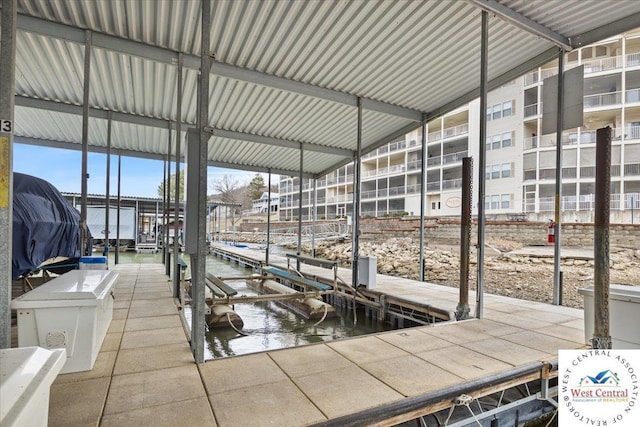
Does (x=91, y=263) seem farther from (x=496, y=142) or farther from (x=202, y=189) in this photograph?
(x=496, y=142)

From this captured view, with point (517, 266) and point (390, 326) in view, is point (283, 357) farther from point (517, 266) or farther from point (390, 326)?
point (517, 266)

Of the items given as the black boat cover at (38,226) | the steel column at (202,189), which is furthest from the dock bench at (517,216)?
the black boat cover at (38,226)

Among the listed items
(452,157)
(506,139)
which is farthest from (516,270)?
(452,157)

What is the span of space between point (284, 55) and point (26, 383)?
5098 mm

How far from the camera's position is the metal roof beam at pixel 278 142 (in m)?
8.47

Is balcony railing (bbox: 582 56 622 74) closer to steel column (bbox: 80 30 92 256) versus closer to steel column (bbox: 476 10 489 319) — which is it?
steel column (bbox: 476 10 489 319)

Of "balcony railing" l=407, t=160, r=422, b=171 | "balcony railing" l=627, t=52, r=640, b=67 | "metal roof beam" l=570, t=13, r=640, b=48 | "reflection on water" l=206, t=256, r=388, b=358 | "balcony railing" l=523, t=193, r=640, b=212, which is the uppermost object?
"balcony railing" l=627, t=52, r=640, b=67

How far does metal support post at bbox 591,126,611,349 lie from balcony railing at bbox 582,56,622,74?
21.2m

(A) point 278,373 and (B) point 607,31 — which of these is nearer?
(A) point 278,373

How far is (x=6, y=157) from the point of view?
6.97ft

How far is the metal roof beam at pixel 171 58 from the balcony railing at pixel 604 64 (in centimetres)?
1989

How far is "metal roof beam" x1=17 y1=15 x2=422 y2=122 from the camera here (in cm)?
432

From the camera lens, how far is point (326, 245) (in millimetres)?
21219

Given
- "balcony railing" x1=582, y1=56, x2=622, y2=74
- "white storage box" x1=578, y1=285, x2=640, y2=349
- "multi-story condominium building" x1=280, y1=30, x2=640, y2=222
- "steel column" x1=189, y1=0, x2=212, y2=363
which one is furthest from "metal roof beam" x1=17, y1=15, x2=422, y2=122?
"balcony railing" x1=582, y1=56, x2=622, y2=74
